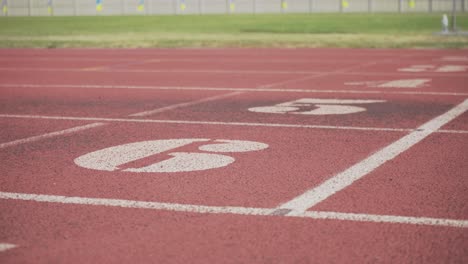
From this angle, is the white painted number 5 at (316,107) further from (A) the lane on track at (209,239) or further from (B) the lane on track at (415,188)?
(A) the lane on track at (209,239)

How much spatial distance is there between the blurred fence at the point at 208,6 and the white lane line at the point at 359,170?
39.7m

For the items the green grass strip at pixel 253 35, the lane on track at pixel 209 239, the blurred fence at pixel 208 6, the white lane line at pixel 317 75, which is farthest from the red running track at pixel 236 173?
the blurred fence at pixel 208 6

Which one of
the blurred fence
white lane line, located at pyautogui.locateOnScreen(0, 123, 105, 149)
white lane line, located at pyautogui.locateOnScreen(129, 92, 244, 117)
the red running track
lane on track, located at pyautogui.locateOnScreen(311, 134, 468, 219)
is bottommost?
→ lane on track, located at pyautogui.locateOnScreen(311, 134, 468, 219)

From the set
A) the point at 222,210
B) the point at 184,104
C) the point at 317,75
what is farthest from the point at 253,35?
the point at 222,210

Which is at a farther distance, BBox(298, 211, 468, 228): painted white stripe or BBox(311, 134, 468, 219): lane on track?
BBox(311, 134, 468, 219): lane on track

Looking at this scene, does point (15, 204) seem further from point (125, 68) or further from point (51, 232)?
point (125, 68)

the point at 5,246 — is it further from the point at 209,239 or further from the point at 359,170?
the point at 359,170

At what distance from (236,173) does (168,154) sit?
0.93m

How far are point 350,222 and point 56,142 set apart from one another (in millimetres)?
3653

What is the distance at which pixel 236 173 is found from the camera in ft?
18.4

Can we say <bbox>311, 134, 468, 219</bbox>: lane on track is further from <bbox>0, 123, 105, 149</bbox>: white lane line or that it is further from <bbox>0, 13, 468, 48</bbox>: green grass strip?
<bbox>0, 13, 468, 48</bbox>: green grass strip

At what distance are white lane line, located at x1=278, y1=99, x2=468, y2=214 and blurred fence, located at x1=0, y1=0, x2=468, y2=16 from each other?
3969cm

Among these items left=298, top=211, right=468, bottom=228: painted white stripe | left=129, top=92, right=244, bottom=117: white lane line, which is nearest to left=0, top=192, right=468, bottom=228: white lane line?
left=298, top=211, right=468, bottom=228: painted white stripe

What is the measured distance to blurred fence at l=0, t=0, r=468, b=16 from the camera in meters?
47.2
